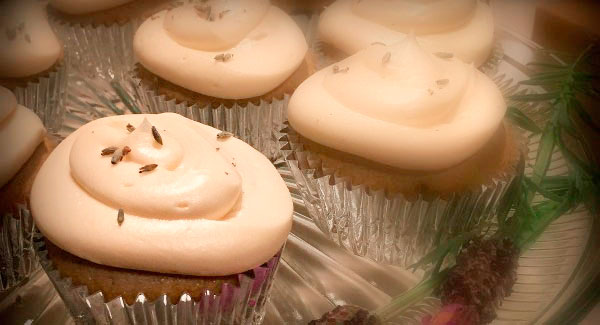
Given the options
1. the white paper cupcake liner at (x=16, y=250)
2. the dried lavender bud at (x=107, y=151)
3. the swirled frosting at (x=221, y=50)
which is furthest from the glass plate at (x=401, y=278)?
the dried lavender bud at (x=107, y=151)

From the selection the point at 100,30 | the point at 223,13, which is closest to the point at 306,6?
the point at 223,13

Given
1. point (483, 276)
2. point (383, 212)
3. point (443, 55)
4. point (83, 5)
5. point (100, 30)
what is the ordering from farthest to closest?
point (100, 30) < point (83, 5) < point (383, 212) < point (443, 55) < point (483, 276)

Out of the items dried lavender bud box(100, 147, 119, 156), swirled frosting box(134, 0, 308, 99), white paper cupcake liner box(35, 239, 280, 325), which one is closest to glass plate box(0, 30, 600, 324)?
white paper cupcake liner box(35, 239, 280, 325)

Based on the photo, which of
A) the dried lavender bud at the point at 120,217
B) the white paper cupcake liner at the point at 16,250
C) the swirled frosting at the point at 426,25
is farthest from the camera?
the swirled frosting at the point at 426,25

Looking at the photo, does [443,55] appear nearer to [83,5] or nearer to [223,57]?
[223,57]

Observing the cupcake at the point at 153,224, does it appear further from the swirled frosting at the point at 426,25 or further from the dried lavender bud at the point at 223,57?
the swirled frosting at the point at 426,25

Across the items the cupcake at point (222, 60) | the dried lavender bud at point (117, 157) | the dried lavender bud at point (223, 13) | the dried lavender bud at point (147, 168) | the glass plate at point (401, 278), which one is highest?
the dried lavender bud at point (223, 13)

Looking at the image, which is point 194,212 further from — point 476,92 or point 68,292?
point 476,92
